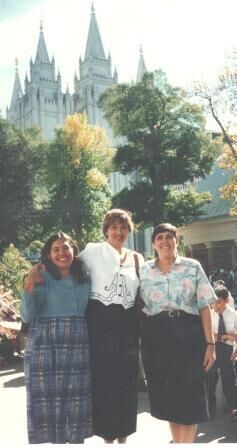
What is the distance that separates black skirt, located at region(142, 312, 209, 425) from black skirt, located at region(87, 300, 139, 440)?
0.19 m

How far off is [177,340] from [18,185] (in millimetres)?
30147

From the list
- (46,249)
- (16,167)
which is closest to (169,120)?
(16,167)

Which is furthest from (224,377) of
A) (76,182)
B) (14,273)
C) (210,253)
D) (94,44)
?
(94,44)

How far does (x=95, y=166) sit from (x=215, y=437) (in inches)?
1210

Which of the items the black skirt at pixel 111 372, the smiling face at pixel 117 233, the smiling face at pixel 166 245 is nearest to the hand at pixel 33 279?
the black skirt at pixel 111 372

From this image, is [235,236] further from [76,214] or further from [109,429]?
[109,429]

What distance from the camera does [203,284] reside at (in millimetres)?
3414

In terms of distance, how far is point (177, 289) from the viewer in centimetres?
338

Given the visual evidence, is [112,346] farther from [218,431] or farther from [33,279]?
[218,431]

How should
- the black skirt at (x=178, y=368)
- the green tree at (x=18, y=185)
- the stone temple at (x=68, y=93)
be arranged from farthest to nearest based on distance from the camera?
1. the stone temple at (x=68, y=93)
2. the green tree at (x=18, y=185)
3. the black skirt at (x=178, y=368)

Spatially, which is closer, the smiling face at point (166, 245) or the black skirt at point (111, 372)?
the black skirt at point (111, 372)

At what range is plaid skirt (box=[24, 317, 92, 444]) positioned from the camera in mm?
3162

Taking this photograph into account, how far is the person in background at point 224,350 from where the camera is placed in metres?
5.20

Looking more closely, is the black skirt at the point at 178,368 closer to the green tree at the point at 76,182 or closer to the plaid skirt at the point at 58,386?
the plaid skirt at the point at 58,386
